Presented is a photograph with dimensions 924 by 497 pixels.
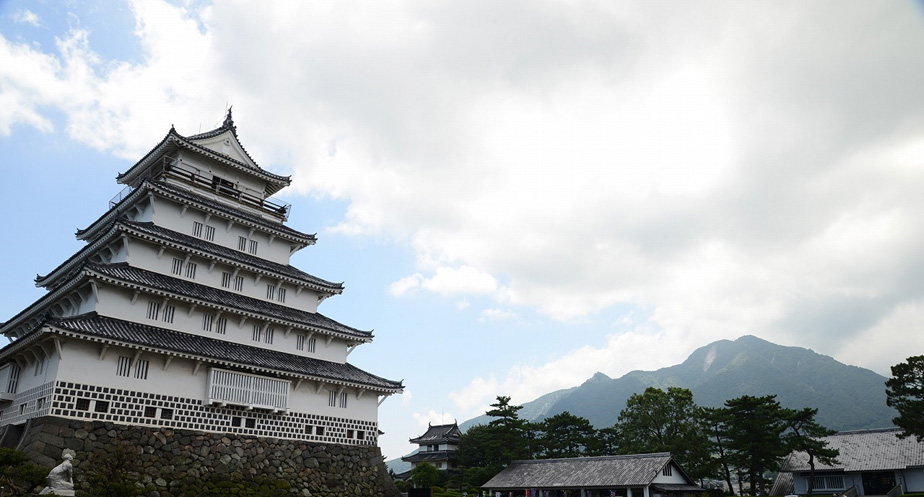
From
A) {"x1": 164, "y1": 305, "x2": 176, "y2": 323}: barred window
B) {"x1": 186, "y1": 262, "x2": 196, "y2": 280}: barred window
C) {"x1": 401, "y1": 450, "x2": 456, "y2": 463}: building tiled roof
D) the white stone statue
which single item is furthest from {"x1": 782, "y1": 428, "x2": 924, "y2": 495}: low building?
the white stone statue

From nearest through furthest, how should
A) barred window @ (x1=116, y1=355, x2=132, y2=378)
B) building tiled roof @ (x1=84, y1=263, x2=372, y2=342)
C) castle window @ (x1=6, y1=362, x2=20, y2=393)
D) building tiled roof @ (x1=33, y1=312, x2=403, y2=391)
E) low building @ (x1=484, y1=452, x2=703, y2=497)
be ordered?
1. building tiled roof @ (x1=33, y1=312, x2=403, y2=391)
2. barred window @ (x1=116, y1=355, x2=132, y2=378)
3. building tiled roof @ (x1=84, y1=263, x2=372, y2=342)
4. castle window @ (x1=6, y1=362, x2=20, y2=393)
5. low building @ (x1=484, y1=452, x2=703, y2=497)

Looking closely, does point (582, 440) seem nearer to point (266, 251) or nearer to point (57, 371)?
point (266, 251)

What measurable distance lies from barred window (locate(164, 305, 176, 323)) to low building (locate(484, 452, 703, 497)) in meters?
32.6

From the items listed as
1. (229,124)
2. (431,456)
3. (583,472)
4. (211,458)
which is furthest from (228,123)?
(431,456)

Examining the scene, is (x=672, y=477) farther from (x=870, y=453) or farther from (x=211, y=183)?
(x=211, y=183)

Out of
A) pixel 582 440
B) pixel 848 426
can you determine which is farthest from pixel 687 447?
pixel 848 426

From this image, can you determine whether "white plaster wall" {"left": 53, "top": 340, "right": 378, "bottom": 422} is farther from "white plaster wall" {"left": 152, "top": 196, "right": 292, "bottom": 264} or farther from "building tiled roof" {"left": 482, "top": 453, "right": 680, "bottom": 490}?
"building tiled roof" {"left": 482, "top": 453, "right": 680, "bottom": 490}

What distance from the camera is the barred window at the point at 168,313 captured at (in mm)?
30500

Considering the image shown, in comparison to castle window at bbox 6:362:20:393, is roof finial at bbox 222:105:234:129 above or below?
above

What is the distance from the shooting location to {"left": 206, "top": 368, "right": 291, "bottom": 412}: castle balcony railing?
1184 inches

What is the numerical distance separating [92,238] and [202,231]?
7.95m

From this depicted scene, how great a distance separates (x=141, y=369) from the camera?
1109 inches

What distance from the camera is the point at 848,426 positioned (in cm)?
15388

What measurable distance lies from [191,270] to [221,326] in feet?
11.9
